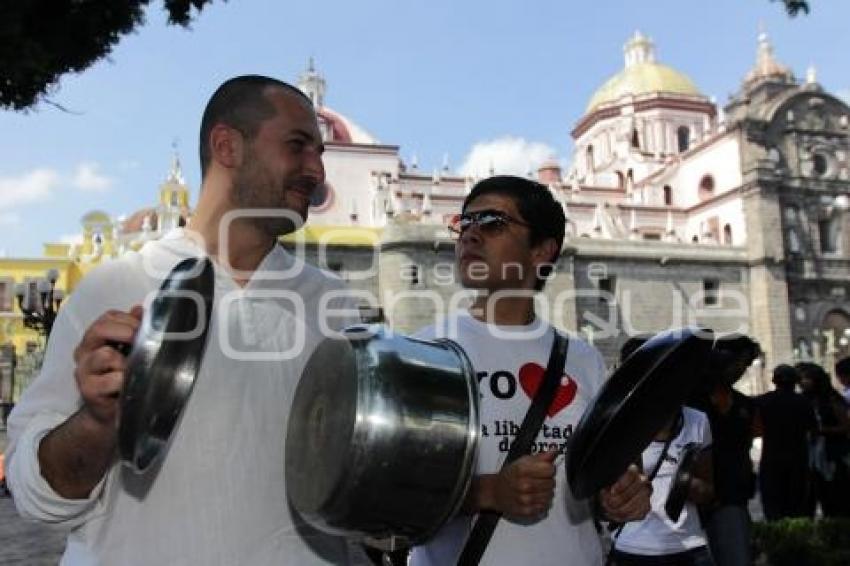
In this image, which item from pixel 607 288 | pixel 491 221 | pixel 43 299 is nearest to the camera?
pixel 491 221

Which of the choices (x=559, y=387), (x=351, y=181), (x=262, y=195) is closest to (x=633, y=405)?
(x=559, y=387)

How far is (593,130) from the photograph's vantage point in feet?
135

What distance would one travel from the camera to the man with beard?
1.25 meters

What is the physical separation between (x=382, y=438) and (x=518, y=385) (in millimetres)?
874

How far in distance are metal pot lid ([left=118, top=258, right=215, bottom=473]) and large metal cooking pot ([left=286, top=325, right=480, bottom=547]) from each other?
27 cm

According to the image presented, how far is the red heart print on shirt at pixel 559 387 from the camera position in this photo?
2070 mm

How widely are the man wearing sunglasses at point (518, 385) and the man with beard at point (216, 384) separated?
46 centimetres

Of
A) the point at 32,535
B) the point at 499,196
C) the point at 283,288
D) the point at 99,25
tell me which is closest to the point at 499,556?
the point at 283,288

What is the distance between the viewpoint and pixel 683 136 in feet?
127

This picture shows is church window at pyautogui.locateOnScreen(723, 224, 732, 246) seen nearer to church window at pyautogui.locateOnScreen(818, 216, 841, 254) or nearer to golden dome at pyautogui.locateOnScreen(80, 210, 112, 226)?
church window at pyautogui.locateOnScreen(818, 216, 841, 254)

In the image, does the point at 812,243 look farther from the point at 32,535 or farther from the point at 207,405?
the point at 207,405

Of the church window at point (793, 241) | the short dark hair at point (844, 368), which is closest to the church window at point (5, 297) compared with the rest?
the short dark hair at point (844, 368)

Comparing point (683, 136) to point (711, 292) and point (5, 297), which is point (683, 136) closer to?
point (711, 292)

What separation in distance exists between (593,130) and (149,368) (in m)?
42.1
